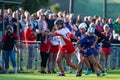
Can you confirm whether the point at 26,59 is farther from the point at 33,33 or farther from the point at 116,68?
the point at 116,68

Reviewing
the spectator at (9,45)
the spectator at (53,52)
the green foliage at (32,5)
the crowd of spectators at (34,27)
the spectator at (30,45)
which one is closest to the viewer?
the spectator at (9,45)

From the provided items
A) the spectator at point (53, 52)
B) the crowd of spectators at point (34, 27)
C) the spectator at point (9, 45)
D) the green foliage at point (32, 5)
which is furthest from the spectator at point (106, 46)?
the green foliage at point (32, 5)

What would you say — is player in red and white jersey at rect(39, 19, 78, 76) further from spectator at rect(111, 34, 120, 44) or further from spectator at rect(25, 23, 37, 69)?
spectator at rect(111, 34, 120, 44)

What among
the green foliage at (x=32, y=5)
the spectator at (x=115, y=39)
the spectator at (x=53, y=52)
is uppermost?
the green foliage at (x=32, y=5)

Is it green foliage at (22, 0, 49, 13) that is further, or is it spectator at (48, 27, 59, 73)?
green foliage at (22, 0, 49, 13)

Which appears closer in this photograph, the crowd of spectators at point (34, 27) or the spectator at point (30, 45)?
the crowd of spectators at point (34, 27)

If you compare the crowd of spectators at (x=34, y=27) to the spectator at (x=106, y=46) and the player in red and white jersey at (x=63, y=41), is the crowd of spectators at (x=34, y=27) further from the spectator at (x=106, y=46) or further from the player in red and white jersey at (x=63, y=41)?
the player in red and white jersey at (x=63, y=41)

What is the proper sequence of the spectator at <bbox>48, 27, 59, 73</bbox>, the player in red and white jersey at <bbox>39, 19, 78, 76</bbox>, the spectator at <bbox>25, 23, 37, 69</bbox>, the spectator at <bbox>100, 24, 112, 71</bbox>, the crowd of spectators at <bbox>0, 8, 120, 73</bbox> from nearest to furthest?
the player in red and white jersey at <bbox>39, 19, 78, 76</bbox>, the crowd of spectators at <bbox>0, 8, 120, 73</bbox>, the spectator at <bbox>48, 27, 59, 73</bbox>, the spectator at <bbox>25, 23, 37, 69</bbox>, the spectator at <bbox>100, 24, 112, 71</bbox>

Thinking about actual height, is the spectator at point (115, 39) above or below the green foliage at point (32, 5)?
below

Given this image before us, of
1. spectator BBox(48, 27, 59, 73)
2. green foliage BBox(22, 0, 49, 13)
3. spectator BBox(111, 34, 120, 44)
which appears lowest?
spectator BBox(48, 27, 59, 73)

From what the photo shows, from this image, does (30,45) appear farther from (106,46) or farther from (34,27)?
(106,46)

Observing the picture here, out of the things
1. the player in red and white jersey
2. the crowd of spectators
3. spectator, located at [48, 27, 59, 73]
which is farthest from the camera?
spectator, located at [48, 27, 59, 73]

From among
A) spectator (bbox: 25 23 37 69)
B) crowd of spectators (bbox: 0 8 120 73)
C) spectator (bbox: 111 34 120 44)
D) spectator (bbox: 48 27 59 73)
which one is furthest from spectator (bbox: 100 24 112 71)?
spectator (bbox: 25 23 37 69)

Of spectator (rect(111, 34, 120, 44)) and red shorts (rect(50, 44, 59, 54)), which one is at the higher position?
spectator (rect(111, 34, 120, 44))
